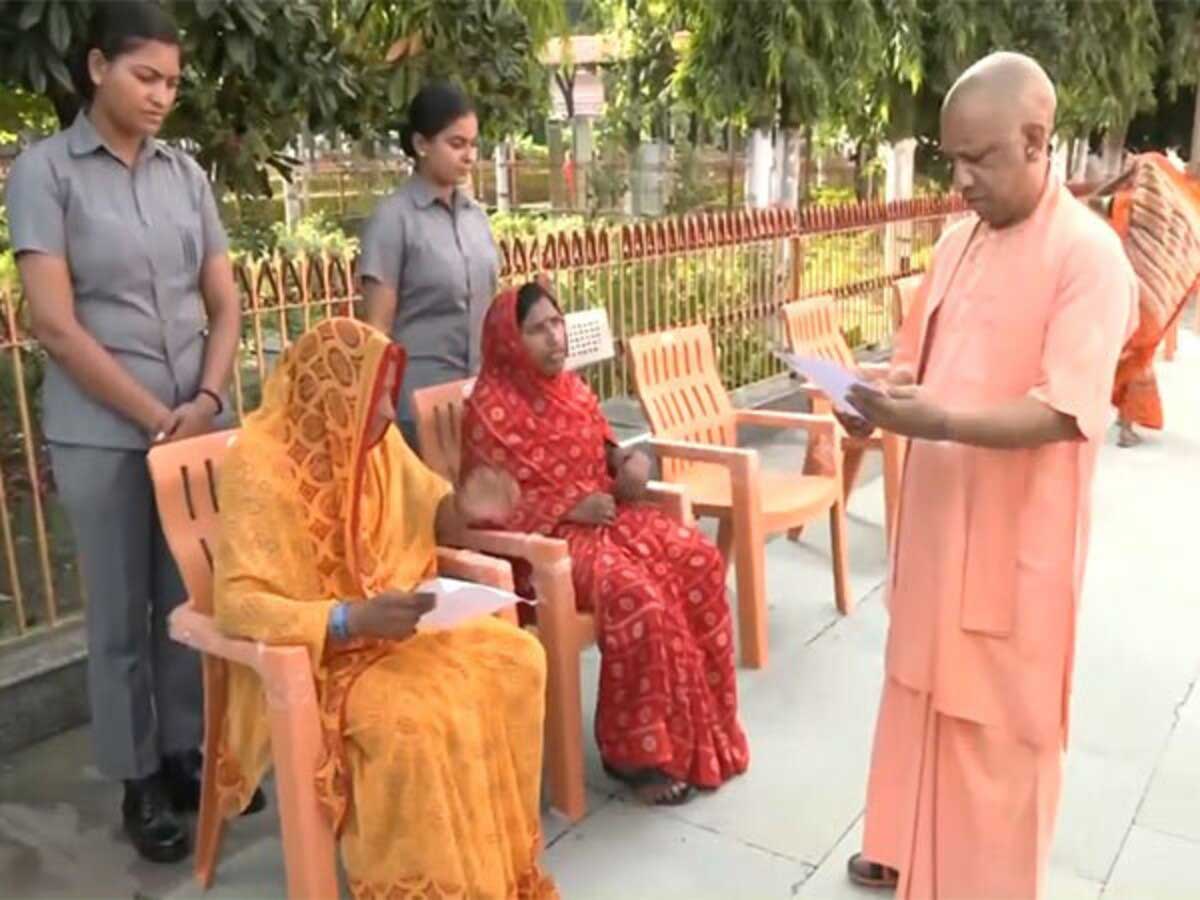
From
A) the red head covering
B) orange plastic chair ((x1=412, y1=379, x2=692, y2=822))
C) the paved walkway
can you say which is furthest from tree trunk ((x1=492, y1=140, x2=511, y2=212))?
orange plastic chair ((x1=412, y1=379, x2=692, y2=822))

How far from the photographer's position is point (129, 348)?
103 inches

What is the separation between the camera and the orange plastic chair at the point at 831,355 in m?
4.88

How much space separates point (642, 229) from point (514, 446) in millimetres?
2738

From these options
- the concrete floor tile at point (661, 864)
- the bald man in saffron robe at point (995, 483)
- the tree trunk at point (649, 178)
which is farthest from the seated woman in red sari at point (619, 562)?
the tree trunk at point (649, 178)

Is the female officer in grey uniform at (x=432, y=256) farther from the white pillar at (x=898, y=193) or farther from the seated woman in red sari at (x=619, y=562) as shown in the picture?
the white pillar at (x=898, y=193)

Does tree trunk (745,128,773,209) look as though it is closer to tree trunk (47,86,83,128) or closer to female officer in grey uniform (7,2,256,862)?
tree trunk (47,86,83,128)

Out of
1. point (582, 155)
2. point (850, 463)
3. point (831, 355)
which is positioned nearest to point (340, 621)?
point (850, 463)

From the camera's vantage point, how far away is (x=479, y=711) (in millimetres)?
2342

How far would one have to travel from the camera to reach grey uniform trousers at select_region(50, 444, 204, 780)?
2.62m

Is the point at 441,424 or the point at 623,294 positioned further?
the point at 623,294

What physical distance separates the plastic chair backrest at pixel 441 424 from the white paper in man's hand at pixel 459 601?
107 centimetres

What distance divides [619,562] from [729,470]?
0.97m

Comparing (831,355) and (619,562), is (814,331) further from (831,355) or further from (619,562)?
(619,562)

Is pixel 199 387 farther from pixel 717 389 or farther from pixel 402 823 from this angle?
pixel 717 389
